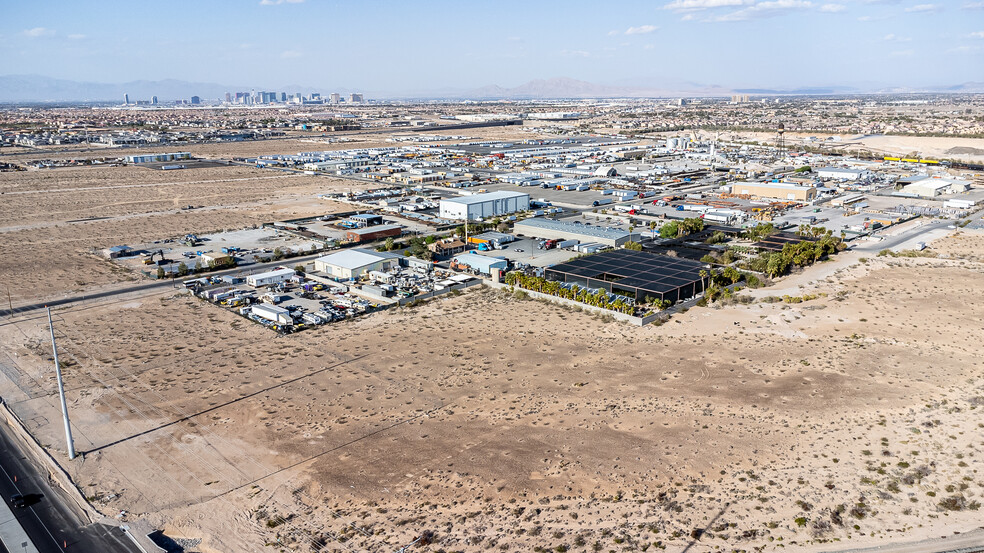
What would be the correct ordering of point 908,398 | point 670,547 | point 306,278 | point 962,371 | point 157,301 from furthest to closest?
point 306,278
point 157,301
point 962,371
point 908,398
point 670,547

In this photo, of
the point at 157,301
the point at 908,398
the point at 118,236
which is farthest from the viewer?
the point at 118,236

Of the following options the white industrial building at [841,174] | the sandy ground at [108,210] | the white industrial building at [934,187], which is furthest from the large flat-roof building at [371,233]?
the white industrial building at [841,174]

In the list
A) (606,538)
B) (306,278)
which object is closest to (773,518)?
(606,538)

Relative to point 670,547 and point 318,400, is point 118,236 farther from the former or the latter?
point 670,547

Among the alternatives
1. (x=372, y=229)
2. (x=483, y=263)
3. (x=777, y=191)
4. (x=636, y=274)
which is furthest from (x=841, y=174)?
(x=372, y=229)

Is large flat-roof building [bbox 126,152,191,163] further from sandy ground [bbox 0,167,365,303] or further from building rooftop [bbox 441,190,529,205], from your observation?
building rooftop [bbox 441,190,529,205]

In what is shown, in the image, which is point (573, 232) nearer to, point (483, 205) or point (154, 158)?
point (483, 205)
